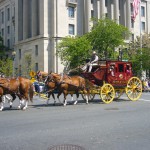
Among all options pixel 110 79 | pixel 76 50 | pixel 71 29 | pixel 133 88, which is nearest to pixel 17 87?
pixel 110 79

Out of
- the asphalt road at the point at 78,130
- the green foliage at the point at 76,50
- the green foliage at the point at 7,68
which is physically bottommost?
the asphalt road at the point at 78,130

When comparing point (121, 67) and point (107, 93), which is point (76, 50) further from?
point (107, 93)

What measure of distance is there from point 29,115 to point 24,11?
5473cm

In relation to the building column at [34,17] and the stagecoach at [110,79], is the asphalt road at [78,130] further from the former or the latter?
the building column at [34,17]

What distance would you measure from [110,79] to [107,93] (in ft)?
3.06

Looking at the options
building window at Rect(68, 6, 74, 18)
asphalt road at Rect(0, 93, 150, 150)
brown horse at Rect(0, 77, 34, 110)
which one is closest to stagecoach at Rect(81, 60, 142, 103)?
brown horse at Rect(0, 77, 34, 110)

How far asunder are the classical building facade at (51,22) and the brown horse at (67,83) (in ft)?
129

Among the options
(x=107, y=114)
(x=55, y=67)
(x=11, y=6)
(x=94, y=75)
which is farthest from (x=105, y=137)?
(x=11, y=6)

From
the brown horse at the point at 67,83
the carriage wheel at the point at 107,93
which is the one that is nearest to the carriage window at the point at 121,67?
the carriage wheel at the point at 107,93

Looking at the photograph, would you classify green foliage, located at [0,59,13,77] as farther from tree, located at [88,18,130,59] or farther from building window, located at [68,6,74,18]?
building window, located at [68,6,74,18]

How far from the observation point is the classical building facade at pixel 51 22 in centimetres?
5753

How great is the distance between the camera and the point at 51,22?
58094mm

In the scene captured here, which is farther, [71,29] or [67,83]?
[71,29]

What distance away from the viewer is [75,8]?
62188mm
